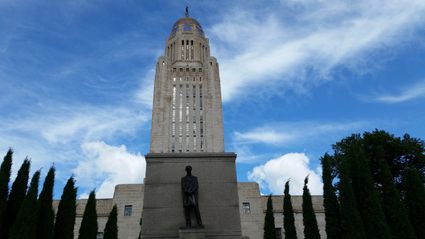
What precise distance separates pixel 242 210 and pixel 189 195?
75.1 ft

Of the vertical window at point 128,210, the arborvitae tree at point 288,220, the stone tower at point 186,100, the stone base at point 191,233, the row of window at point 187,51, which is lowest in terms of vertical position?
the stone base at point 191,233

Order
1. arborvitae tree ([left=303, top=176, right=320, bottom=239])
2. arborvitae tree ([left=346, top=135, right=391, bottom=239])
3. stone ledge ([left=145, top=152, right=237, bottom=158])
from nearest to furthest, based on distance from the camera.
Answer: stone ledge ([left=145, top=152, right=237, bottom=158]) < arborvitae tree ([left=346, top=135, right=391, bottom=239]) < arborvitae tree ([left=303, top=176, right=320, bottom=239])

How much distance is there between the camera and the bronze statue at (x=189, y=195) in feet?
29.9

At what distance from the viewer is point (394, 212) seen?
16.5 m

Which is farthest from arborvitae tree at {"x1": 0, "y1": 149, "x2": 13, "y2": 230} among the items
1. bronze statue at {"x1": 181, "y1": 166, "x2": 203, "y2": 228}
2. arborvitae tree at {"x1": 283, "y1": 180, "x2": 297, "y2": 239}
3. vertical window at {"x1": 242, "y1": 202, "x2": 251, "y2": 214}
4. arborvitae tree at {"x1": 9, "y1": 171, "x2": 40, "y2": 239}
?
vertical window at {"x1": 242, "y1": 202, "x2": 251, "y2": 214}

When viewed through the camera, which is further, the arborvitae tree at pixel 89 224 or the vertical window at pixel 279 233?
the vertical window at pixel 279 233

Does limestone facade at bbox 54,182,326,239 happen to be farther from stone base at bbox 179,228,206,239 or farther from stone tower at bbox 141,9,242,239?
stone base at bbox 179,228,206,239

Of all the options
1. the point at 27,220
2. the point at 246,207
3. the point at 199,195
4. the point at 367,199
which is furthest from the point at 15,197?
the point at 246,207

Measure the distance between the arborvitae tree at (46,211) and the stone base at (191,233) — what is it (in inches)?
360

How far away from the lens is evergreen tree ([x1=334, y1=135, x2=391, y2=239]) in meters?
15.3

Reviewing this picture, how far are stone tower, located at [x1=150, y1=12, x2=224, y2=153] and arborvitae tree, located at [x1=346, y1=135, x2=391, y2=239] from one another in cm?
2493

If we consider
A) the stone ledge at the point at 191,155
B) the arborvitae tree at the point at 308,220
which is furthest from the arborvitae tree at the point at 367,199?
the stone ledge at the point at 191,155

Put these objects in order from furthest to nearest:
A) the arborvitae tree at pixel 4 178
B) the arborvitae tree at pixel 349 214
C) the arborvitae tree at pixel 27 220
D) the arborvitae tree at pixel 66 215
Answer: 1. the arborvitae tree at pixel 66 215
2. the arborvitae tree at pixel 349 214
3. the arborvitae tree at pixel 4 178
4. the arborvitae tree at pixel 27 220

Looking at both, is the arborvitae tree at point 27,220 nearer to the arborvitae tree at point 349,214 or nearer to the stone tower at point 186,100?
the arborvitae tree at point 349,214
